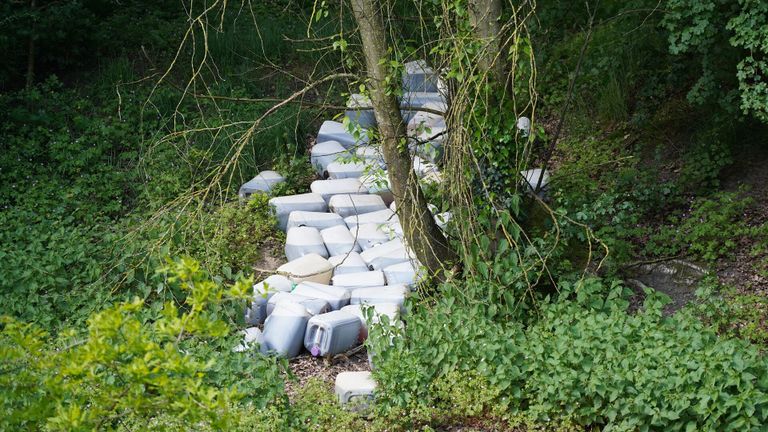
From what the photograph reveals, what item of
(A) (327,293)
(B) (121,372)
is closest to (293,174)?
(A) (327,293)

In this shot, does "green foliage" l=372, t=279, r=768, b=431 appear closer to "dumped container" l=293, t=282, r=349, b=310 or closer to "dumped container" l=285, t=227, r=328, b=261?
"dumped container" l=293, t=282, r=349, b=310

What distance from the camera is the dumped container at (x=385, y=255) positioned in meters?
5.79

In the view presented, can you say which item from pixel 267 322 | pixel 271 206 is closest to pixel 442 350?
pixel 267 322

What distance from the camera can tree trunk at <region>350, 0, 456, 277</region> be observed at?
503cm

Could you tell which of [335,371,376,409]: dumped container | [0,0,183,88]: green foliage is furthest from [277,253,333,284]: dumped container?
[0,0,183,88]: green foliage

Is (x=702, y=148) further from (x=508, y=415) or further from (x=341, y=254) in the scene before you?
(x=508, y=415)

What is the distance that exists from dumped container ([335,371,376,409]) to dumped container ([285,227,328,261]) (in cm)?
146

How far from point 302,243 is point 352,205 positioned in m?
0.70

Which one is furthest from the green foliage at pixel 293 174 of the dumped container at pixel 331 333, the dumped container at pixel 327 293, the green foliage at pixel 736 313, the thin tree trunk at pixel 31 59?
the green foliage at pixel 736 313

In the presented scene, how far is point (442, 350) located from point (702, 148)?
310 centimetres

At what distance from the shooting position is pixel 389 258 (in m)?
5.80

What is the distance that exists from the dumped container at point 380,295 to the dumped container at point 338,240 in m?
0.57

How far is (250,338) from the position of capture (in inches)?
197

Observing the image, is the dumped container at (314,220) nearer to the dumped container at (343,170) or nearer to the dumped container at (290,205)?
the dumped container at (290,205)
